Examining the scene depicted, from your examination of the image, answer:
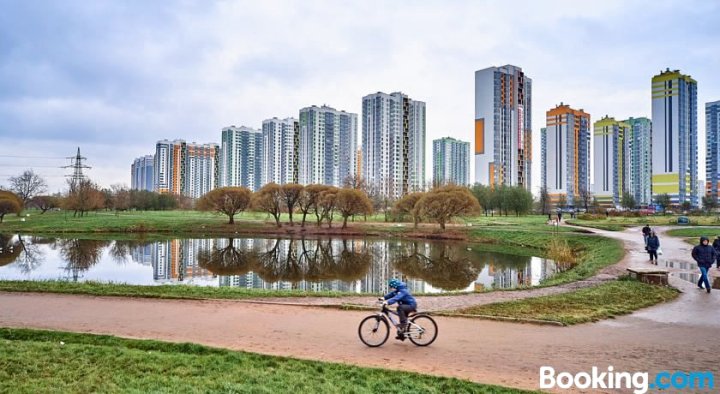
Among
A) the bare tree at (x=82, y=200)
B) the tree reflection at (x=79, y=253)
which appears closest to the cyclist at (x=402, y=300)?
the tree reflection at (x=79, y=253)

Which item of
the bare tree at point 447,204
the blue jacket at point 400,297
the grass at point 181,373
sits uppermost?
the bare tree at point 447,204

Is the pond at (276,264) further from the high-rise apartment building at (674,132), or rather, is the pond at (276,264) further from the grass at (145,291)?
the high-rise apartment building at (674,132)

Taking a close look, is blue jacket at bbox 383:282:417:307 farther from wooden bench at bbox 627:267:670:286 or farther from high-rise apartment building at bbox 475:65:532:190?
high-rise apartment building at bbox 475:65:532:190

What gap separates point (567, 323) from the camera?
37.3ft

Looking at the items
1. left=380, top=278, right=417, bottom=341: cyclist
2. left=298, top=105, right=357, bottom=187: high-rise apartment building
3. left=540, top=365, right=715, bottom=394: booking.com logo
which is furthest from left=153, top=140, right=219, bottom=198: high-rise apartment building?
left=540, top=365, right=715, bottom=394: booking.com logo

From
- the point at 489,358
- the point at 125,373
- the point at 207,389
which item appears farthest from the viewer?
the point at 489,358

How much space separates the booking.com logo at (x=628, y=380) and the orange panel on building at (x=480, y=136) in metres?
96.5

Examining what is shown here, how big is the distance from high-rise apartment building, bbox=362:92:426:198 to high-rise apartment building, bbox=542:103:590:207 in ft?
112

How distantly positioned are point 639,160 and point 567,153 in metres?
29.9

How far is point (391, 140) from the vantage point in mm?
120312

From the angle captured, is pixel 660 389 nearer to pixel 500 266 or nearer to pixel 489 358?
pixel 489 358

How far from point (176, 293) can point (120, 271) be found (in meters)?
12.6

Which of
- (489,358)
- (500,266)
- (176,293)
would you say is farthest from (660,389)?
(500,266)

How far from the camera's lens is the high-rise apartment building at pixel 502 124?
99.1 m
